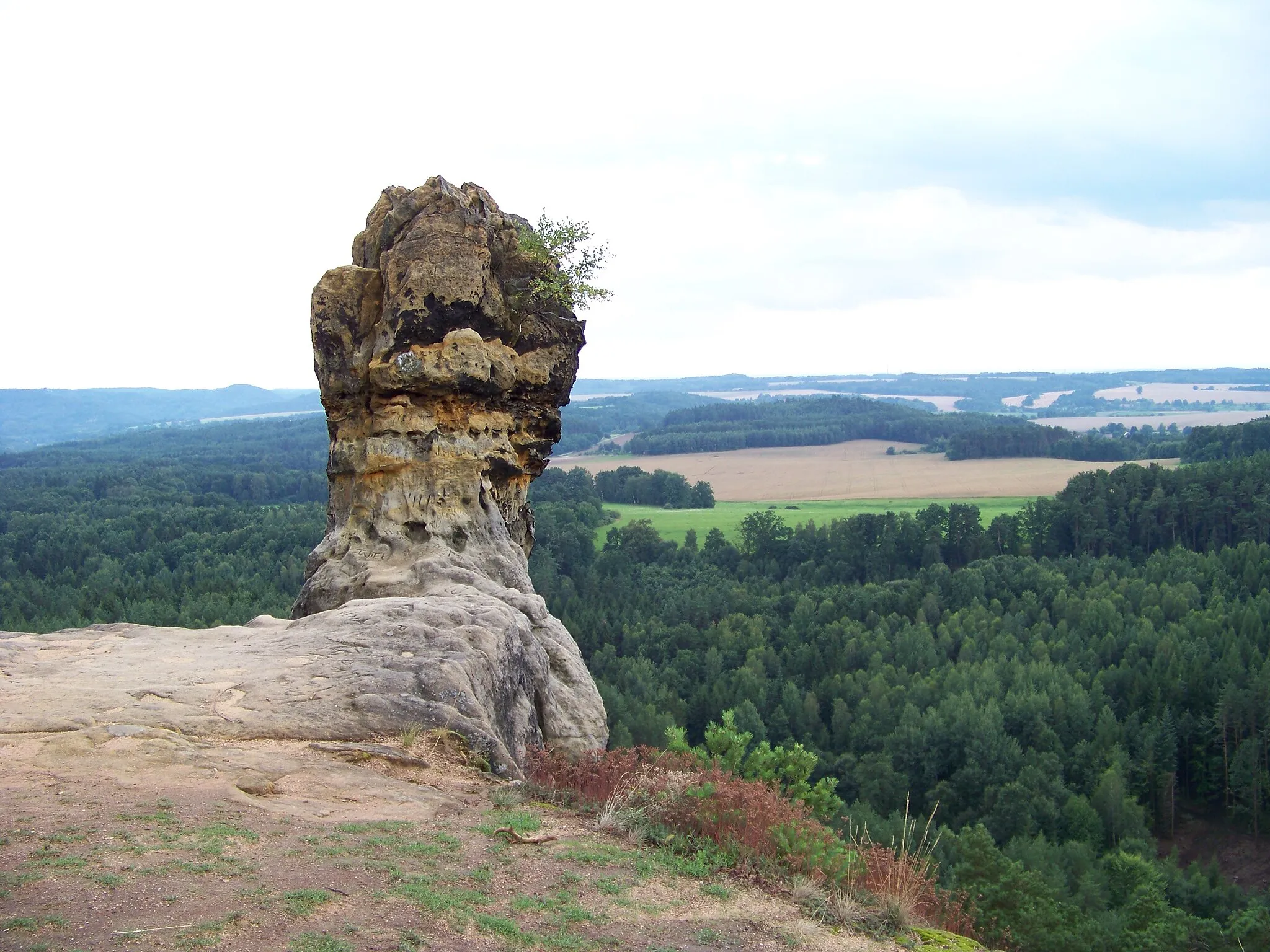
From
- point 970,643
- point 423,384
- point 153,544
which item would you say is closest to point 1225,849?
point 970,643

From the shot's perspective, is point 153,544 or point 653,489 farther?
point 653,489

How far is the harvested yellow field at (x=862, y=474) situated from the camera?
13550cm

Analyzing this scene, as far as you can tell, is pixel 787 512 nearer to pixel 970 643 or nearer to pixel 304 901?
pixel 970 643

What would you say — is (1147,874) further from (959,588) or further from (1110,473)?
(1110,473)

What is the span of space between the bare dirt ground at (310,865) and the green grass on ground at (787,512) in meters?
102

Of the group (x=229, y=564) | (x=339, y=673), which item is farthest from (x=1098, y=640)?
(x=229, y=564)

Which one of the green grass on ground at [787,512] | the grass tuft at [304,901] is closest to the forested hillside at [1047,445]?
the green grass on ground at [787,512]

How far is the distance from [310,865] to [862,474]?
157m

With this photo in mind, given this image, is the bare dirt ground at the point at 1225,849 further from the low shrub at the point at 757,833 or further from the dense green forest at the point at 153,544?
the dense green forest at the point at 153,544

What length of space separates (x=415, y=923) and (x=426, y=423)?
14.0 meters

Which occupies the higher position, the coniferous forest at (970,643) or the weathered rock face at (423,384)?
the weathered rock face at (423,384)

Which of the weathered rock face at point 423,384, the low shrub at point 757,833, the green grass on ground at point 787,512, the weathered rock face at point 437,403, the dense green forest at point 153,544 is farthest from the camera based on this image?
the green grass on ground at point 787,512

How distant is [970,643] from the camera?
6756 cm

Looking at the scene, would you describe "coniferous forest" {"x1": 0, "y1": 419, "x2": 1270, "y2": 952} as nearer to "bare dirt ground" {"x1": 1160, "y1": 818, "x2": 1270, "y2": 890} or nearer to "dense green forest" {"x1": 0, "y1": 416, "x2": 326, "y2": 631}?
"bare dirt ground" {"x1": 1160, "y1": 818, "x2": 1270, "y2": 890}
